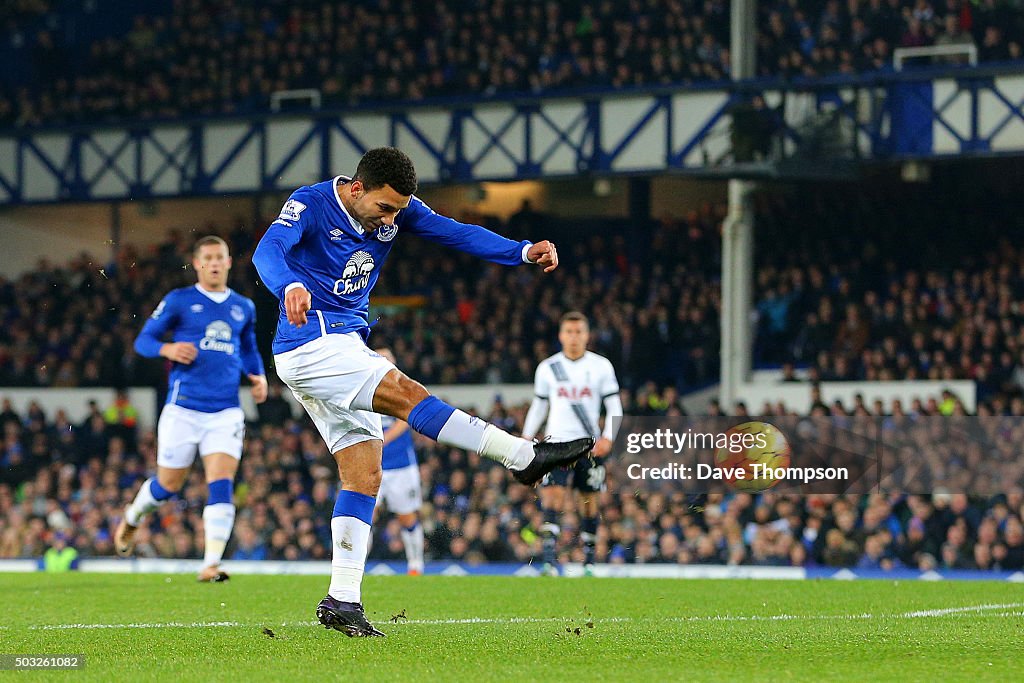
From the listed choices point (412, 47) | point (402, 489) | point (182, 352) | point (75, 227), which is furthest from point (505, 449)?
point (75, 227)

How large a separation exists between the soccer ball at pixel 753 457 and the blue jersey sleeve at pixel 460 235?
360 inches

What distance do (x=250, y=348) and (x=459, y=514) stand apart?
832 centimetres

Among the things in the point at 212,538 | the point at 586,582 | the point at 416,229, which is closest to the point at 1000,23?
the point at 586,582

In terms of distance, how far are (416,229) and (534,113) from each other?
1741cm

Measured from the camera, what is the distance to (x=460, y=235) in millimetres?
8383

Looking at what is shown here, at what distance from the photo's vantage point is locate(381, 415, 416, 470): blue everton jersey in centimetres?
1588

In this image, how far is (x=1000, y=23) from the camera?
23.4 m

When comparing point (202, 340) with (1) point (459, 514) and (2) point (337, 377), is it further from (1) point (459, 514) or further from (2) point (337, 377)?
(1) point (459, 514)

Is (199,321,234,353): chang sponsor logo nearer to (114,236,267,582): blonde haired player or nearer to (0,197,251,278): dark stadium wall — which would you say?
(114,236,267,582): blonde haired player

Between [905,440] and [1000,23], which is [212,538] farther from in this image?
[1000,23]

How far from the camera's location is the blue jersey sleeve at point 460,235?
27.1ft

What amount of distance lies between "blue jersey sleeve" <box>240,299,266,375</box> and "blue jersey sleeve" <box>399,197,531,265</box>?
4.57 m

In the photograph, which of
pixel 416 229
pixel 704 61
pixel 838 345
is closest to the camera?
pixel 416 229

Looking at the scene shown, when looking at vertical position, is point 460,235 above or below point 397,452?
above
